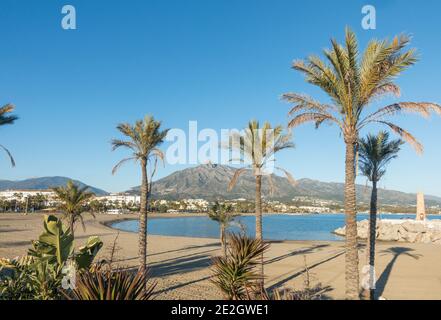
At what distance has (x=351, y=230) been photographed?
36.0ft

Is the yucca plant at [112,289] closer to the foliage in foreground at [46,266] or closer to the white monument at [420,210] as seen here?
the foliage in foreground at [46,266]

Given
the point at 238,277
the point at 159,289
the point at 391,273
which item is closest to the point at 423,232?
the point at 391,273

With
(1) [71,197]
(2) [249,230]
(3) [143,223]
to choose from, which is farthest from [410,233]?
(1) [71,197]

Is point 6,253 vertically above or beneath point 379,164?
beneath

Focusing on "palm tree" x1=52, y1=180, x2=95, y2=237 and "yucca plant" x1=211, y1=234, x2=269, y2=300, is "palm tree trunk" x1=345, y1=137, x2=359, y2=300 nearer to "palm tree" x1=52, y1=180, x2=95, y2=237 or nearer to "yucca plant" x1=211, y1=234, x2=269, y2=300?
"yucca plant" x1=211, y1=234, x2=269, y2=300

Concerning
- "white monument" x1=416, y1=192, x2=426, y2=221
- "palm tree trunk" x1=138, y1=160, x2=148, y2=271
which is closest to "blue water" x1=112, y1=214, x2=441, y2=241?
"white monument" x1=416, y1=192, x2=426, y2=221

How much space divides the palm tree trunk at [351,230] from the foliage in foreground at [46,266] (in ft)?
26.0

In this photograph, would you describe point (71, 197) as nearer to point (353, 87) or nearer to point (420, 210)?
point (353, 87)

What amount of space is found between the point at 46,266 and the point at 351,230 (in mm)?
8806

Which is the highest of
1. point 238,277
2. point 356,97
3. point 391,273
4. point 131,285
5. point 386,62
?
point 386,62

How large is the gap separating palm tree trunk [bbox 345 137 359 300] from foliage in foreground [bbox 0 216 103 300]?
7.94m
